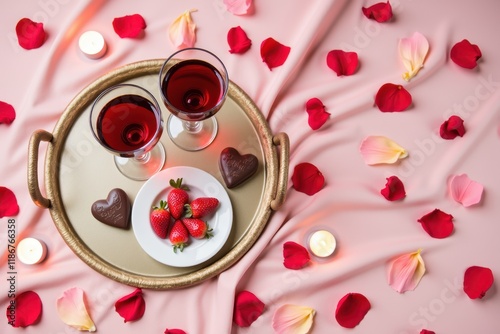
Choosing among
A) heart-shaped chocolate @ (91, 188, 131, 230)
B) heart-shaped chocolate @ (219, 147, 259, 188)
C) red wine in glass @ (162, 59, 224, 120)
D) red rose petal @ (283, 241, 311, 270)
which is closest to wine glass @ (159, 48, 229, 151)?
red wine in glass @ (162, 59, 224, 120)

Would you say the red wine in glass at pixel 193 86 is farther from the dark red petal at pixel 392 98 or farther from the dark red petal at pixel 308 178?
the dark red petal at pixel 392 98

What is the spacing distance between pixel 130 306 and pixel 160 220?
0.20 m

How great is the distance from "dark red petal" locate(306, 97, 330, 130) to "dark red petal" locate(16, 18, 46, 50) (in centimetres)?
64

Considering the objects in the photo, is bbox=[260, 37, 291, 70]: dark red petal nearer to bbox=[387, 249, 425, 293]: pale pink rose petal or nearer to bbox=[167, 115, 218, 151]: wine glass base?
bbox=[167, 115, 218, 151]: wine glass base

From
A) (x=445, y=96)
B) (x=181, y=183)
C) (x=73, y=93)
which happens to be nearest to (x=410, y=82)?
(x=445, y=96)

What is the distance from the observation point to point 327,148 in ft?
3.64

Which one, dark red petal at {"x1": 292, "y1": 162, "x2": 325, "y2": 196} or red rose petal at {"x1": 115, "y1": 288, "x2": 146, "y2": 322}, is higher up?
dark red petal at {"x1": 292, "y1": 162, "x2": 325, "y2": 196}

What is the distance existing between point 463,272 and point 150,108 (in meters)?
0.76

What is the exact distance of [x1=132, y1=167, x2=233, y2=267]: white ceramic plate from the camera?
99 cm

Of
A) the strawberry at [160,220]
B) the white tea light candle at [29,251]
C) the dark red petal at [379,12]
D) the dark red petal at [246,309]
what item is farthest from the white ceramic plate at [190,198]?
the dark red petal at [379,12]

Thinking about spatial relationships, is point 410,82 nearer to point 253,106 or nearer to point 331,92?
point 331,92

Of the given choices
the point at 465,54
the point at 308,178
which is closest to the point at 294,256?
the point at 308,178

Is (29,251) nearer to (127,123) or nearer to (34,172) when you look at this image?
(34,172)

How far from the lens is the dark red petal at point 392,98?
44.2 inches
